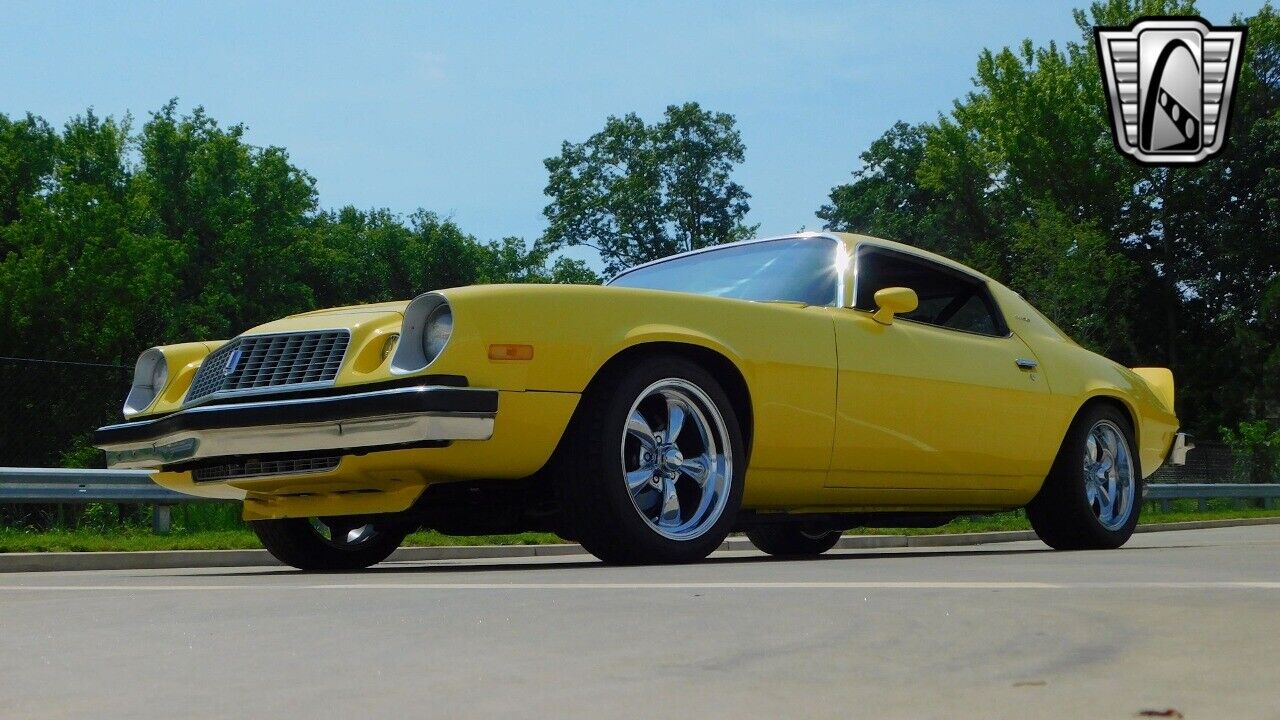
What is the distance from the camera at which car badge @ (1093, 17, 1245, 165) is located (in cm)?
2355

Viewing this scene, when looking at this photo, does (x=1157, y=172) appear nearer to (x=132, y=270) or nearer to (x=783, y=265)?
(x=132, y=270)

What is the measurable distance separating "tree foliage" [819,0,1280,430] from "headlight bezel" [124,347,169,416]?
36.4 m

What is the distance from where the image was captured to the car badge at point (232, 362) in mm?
6449

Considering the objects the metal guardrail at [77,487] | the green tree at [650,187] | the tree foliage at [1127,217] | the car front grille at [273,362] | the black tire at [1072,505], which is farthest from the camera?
the green tree at [650,187]

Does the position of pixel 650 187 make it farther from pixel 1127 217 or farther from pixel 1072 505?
pixel 1072 505

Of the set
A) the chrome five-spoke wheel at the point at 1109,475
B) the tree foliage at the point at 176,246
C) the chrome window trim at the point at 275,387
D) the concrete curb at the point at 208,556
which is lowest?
the concrete curb at the point at 208,556

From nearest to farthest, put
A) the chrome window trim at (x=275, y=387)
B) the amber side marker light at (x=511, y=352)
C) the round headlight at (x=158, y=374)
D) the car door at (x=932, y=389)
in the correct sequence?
1. the amber side marker light at (x=511, y=352)
2. the chrome window trim at (x=275, y=387)
3. the car door at (x=932, y=389)
4. the round headlight at (x=158, y=374)

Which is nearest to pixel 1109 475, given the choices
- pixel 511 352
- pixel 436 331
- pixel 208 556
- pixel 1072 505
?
pixel 1072 505

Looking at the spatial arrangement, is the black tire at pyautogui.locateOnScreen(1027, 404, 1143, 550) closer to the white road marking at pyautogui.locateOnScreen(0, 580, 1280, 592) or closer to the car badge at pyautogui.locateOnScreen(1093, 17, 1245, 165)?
the white road marking at pyautogui.locateOnScreen(0, 580, 1280, 592)

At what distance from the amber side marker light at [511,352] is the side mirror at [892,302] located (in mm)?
2005

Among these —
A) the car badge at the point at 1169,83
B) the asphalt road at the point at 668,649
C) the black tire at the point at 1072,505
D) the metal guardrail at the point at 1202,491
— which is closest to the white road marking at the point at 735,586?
the asphalt road at the point at 668,649

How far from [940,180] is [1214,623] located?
5019 cm

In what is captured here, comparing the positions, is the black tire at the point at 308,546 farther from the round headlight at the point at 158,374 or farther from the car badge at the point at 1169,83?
the car badge at the point at 1169,83

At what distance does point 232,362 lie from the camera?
6.46 meters
